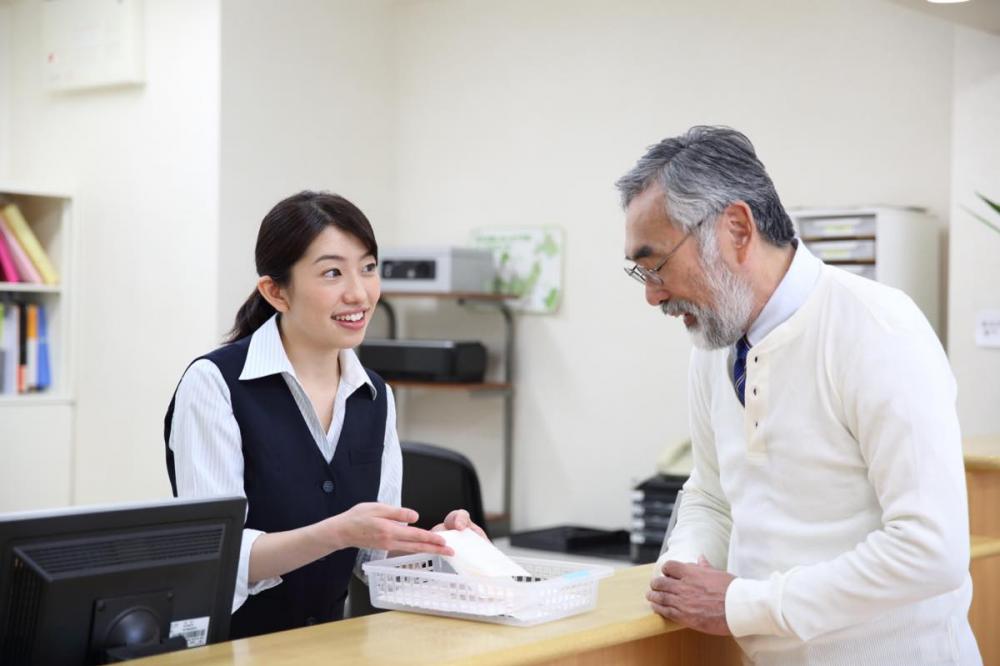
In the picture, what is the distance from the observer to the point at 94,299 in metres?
5.04

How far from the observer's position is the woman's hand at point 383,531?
1.79 metres

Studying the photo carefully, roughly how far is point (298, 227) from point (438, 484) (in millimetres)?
1118

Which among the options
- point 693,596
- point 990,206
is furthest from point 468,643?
point 990,206

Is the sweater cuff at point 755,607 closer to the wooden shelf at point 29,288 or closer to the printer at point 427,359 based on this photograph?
the printer at point 427,359

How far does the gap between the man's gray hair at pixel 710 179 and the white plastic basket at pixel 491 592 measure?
583 mm

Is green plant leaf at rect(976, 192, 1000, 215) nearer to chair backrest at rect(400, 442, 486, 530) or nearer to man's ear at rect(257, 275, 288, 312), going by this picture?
chair backrest at rect(400, 442, 486, 530)

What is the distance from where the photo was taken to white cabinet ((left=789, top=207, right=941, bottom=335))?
379 cm

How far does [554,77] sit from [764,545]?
3.49 m

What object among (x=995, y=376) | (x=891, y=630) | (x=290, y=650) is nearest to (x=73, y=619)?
(x=290, y=650)

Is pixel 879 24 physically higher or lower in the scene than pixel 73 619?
higher

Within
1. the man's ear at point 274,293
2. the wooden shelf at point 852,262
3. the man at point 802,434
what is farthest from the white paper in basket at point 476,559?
the wooden shelf at point 852,262

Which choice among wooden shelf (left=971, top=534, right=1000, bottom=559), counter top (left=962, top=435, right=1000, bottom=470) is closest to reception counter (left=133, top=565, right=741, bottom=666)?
wooden shelf (left=971, top=534, right=1000, bottom=559)

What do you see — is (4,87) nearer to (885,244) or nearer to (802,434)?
(885,244)

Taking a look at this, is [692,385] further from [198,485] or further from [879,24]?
[879,24]
